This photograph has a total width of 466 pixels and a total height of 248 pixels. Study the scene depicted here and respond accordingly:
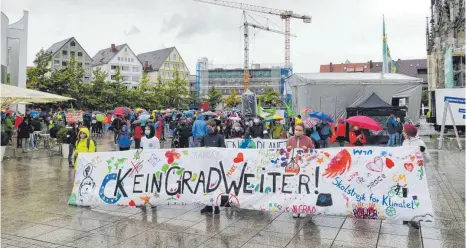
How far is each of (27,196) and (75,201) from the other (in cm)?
167

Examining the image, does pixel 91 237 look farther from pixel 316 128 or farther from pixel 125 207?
pixel 316 128

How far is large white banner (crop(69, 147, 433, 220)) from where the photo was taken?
6008 mm

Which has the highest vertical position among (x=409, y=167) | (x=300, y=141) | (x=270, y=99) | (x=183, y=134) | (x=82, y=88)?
(x=270, y=99)

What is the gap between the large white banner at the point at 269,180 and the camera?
6.01 m

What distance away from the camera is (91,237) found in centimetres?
576

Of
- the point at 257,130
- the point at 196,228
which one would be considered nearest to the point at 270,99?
the point at 257,130

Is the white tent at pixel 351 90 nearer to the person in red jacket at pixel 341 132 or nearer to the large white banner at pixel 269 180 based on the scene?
the person in red jacket at pixel 341 132

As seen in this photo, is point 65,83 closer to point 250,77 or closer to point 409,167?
point 409,167

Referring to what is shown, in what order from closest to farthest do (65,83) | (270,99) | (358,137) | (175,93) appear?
1. (358,137)
2. (65,83)
3. (175,93)
4. (270,99)

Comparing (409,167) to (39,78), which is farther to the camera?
(39,78)

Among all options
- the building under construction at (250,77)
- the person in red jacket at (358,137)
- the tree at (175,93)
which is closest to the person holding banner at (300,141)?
the person in red jacket at (358,137)

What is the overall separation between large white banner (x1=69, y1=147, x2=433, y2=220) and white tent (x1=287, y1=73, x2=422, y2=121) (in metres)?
18.4

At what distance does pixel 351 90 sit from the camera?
968 inches

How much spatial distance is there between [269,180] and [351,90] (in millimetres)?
19470
